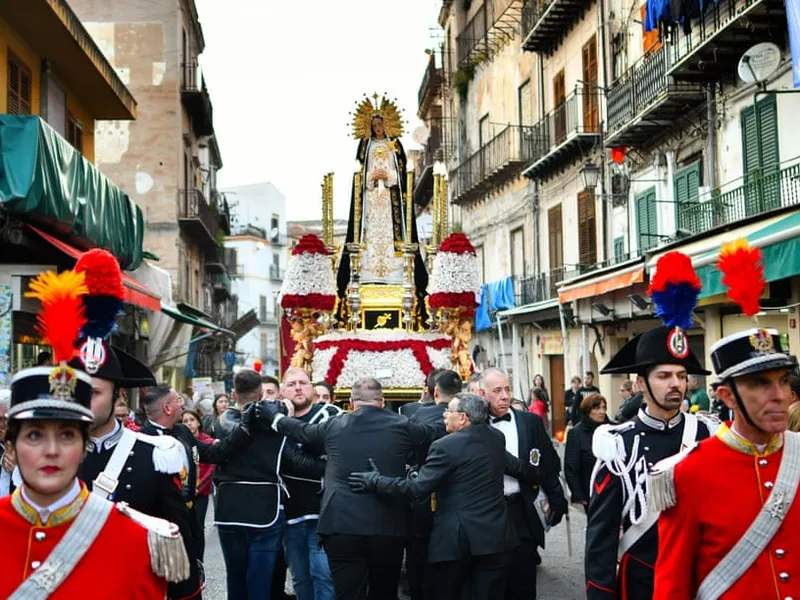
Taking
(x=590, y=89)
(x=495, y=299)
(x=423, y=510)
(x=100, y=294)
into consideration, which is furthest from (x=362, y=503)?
(x=495, y=299)

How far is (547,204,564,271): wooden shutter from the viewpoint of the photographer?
28547 millimetres

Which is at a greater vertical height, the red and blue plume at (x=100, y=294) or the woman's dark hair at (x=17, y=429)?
the red and blue plume at (x=100, y=294)

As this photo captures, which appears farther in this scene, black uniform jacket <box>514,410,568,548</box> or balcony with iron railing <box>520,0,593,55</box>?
balcony with iron railing <box>520,0,593,55</box>

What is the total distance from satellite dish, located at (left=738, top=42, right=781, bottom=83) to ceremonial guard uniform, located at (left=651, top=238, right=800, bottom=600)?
11.8 metres

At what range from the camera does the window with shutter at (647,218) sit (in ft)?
70.4

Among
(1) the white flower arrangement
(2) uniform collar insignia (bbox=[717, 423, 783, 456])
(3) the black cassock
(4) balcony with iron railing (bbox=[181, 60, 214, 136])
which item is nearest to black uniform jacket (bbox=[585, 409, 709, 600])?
(2) uniform collar insignia (bbox=[717, 423, 783, 456])

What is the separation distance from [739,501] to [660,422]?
1405 mm

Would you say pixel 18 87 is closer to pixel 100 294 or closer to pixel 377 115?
pixel 377 115

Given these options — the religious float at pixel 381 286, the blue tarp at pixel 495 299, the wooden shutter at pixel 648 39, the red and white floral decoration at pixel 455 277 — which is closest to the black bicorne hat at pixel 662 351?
the religious float at pixel 381 286

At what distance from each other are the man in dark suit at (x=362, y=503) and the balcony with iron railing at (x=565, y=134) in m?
18.1

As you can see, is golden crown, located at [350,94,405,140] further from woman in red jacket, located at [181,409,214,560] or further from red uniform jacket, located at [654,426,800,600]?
red uniform jacket, located at [654,426,800,600]

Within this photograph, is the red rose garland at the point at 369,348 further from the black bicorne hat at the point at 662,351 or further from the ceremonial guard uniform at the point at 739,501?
the ceremonial guard uniform at the point at 739,501

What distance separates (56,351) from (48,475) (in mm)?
434

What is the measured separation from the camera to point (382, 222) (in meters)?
15.5
